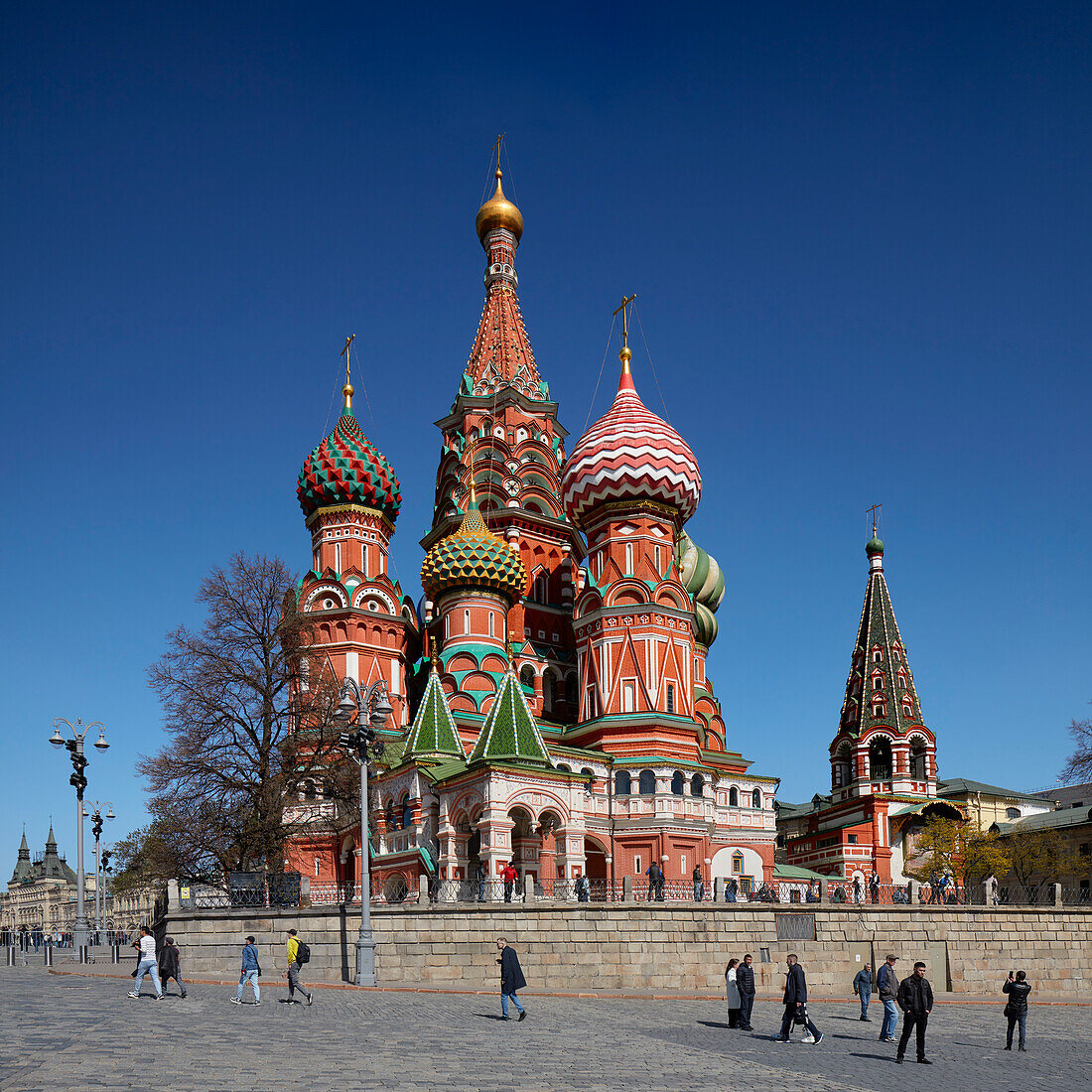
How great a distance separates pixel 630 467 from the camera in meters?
44.8

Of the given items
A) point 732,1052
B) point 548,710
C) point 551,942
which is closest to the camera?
point 732,1052

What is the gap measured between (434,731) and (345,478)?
12.7 meters

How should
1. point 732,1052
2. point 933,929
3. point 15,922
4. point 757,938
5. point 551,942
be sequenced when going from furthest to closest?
1. point 15,922
2. point 933,929
3. point 757,938
4. point 551,942
5. point 732,1052

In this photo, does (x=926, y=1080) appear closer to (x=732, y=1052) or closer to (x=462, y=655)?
(x=732, y=1052)

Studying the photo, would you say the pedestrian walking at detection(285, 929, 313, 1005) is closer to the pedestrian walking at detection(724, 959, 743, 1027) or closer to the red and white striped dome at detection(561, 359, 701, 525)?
the pedestrian walking at detection(724, 959, 743, 1027)

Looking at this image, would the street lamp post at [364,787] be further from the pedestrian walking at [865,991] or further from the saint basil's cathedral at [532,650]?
the saint basil's cathedral at [532,650]

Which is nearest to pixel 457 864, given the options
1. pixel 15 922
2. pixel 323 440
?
pixel 323 440

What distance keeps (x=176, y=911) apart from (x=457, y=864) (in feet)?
35.7

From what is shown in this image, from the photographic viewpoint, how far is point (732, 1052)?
15.5 meters

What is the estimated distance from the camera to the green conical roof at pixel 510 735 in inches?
1389

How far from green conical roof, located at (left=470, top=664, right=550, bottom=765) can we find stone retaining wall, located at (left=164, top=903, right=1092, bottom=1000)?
9.22 meters

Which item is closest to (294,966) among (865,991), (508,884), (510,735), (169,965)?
(169,965)

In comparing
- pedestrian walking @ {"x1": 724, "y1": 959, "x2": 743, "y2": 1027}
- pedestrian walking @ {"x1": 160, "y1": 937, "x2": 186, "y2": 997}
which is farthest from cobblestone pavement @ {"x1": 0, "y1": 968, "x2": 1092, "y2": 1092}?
pedestrian walking @ {"x1": 160, "y1": 937, "x2": 186, "y2": 997}

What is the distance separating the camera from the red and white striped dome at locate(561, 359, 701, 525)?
4497 cm
